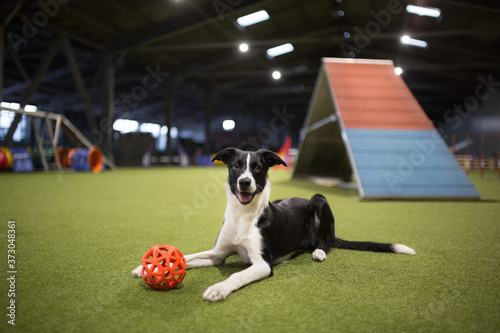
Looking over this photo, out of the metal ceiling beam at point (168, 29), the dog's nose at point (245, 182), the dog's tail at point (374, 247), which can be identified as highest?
the metal ceiling beam at point (168, 29)

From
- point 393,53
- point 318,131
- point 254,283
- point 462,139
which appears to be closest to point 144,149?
point 318,131

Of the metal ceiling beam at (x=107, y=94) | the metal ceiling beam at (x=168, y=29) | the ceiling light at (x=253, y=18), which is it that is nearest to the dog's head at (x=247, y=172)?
the metal ceiling beam at (x=168, y=29)

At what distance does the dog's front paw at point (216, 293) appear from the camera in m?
1.70

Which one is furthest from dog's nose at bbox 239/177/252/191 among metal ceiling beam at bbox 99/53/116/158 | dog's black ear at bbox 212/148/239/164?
metal ceiling beam at bbox 99/53/116/158

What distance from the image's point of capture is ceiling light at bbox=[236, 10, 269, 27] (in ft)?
46.9

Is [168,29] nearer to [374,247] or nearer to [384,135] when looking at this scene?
[384,135]

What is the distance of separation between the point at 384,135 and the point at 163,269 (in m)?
5.79

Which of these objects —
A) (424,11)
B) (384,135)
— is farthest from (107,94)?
(424,11)

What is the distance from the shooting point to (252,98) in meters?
29.7

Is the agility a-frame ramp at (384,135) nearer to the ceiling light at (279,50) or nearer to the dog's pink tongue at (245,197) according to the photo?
the dog's pink tongue at (245,197)

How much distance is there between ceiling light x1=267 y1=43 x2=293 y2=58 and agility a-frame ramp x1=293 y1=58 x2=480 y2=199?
1119 cm

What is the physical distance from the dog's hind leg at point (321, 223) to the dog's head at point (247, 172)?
601 millimetres

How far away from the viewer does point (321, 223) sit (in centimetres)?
277

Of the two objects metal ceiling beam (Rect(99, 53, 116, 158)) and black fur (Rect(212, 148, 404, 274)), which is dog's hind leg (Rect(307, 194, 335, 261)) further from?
metal ceiling beam (Rect(99, 53, 116, 158))
